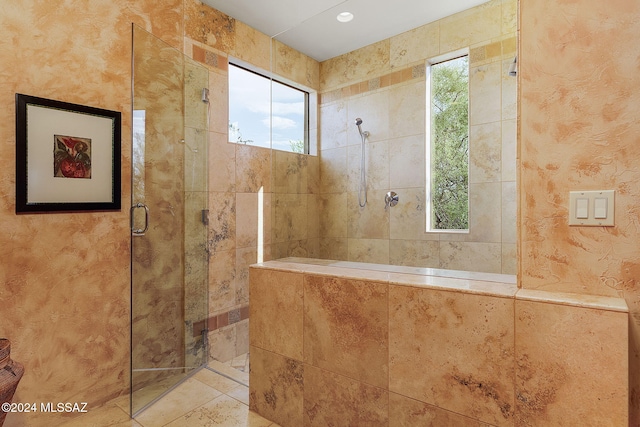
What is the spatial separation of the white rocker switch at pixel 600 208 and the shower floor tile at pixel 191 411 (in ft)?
5.48

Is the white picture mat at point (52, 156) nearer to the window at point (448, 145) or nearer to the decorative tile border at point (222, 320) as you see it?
the decorative tile border at point (222, 320)

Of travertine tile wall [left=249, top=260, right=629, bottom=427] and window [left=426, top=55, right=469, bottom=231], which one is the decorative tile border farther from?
window [left=426, top=55, right=469, bottom=231]

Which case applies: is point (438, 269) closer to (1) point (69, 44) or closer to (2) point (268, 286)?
(2) point (268, 286)

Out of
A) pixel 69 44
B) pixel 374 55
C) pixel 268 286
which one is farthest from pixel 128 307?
pixel 374 55

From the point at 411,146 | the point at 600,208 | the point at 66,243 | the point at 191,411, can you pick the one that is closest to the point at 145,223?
the point at 66,243

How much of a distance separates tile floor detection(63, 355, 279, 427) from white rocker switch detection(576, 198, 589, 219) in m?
1.63

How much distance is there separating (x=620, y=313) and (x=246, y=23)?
2.79 metres

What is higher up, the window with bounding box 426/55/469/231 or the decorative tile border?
the window with bounding box 426/55/469/231

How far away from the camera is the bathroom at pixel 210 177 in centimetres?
101

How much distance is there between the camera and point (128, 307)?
6.62ft

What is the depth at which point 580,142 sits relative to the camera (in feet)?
3.44

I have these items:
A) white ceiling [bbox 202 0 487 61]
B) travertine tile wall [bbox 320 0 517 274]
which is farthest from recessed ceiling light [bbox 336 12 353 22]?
travertine tile wall [bbox 320 0 517 274]

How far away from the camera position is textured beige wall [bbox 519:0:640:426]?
989 mm

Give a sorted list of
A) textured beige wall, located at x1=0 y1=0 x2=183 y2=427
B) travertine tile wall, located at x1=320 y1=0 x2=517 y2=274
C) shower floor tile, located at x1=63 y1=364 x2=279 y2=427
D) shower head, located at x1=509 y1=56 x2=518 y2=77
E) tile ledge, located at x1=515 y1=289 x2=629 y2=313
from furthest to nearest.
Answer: shower floor tile, located at x1=63 y1=364 x2=279 y2=427 → textured beige wall, located at x1=0 y1=0 x2=183 y2=427 → travertine tile wall, located at x1=320 y1=0 x2=517 y2=274 → shower head, located at x1=509 y1=56 x2=518 y2=77 → tile ledge, located at x1=515 y1=289 x2=629 y2=313
